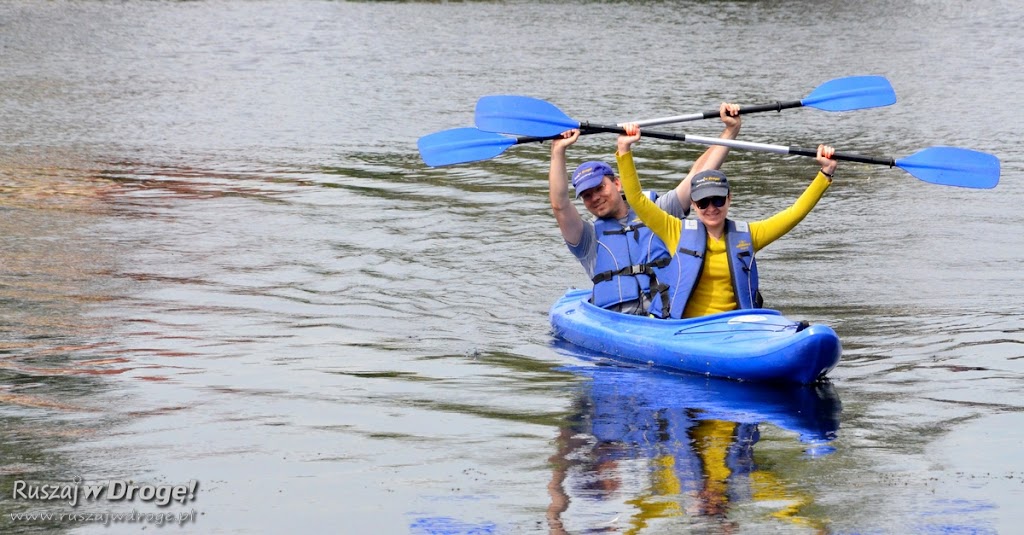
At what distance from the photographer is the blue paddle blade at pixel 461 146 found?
8.83 metres

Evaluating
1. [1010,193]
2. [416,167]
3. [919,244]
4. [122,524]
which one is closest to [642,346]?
[122,524]

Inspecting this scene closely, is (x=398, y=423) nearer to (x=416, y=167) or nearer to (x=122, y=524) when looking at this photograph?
(x=122, y=524)

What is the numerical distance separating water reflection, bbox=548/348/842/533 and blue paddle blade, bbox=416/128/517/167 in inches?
65.5

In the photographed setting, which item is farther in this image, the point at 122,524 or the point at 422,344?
the point at 422,344

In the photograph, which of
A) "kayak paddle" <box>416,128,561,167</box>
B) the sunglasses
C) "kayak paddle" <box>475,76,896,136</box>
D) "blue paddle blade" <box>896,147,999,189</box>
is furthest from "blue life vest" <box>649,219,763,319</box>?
"kayak paddle" <box>416,128,561,167</box>

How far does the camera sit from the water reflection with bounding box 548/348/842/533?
207 inches

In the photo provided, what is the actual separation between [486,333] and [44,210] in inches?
206

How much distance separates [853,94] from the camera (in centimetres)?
912

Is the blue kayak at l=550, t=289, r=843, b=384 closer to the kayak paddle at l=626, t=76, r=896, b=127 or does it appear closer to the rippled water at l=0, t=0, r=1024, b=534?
the rippled water at l=0, t=0, r=1024, b=534

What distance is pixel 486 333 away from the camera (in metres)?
8.76

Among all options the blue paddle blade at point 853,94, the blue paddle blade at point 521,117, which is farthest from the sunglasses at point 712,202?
the blue paddle blade at point 853,94

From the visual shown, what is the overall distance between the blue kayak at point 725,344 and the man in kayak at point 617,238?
6.7 inches

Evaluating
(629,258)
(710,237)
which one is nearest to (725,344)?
(710,237)

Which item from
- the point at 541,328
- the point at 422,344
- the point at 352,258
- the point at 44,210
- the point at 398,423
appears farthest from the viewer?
Result: the point at 44,210
